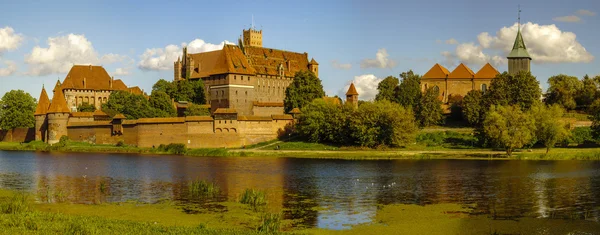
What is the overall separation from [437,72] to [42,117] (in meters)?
40.1

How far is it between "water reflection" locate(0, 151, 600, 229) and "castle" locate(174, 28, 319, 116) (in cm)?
1963

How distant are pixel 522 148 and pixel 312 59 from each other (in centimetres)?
3483

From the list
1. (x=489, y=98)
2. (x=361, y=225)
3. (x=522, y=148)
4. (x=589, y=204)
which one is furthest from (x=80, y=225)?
(x=489, y=98)

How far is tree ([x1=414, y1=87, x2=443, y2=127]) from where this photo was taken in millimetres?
59094

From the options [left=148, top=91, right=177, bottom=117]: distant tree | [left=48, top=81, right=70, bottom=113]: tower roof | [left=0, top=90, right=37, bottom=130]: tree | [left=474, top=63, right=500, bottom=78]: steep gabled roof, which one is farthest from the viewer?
[left=474, top=63, right=500, bottom=78]: steep gabled roof

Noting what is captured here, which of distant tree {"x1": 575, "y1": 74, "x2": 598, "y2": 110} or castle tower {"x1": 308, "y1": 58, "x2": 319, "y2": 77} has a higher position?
castle tower {"x1": 308, "y1": 58, "x2": 319, "y2": 77}

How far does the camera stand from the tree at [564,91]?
63.9 m

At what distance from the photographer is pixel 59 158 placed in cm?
4762

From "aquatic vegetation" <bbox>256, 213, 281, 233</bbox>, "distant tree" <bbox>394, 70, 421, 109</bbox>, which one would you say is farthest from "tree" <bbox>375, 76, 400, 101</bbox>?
"aquatic vegetation" <bbox>256, 213, 281, 233</bbox>

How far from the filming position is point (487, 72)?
7119 centimetres

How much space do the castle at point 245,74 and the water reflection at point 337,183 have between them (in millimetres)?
19626

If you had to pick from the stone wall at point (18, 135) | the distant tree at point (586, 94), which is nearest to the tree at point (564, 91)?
the distant tree at point (586, 94)

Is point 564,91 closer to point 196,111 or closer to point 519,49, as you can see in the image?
point 519,49

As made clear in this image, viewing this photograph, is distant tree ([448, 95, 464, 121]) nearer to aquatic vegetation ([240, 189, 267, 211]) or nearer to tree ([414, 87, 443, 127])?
tree ([414, 87, 443, 127])
